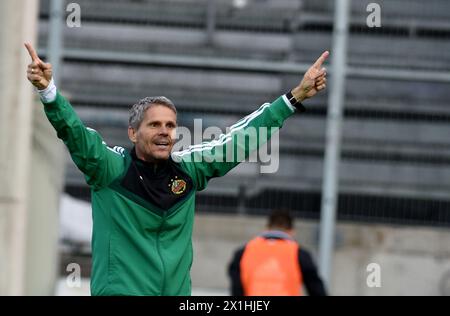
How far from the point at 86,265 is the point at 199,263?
0.96 m

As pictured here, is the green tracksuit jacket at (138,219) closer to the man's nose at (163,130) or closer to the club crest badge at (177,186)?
the club crest badge at (177,186)

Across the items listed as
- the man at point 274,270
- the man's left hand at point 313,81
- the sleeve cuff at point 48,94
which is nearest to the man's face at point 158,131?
the sleeve cuff at point 48,94

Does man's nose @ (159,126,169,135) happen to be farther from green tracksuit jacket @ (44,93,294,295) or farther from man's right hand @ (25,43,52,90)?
man's right hand @ (25,43,52,90)

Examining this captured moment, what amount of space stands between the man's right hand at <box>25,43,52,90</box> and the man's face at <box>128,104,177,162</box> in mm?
504

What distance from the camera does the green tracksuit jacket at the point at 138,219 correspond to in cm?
587

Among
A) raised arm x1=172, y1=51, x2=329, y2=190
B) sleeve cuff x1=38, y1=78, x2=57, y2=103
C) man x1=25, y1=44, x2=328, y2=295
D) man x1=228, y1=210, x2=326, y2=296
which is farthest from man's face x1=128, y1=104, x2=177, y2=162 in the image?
man x1=228, y1=210, x2=326, y2=296

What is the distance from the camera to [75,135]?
5688 millimetres

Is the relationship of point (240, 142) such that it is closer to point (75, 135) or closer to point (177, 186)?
point (177, 186)

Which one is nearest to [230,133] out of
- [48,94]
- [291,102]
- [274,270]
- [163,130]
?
[291,102]

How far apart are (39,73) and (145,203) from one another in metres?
0.76

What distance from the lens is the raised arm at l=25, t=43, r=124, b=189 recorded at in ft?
18.3
